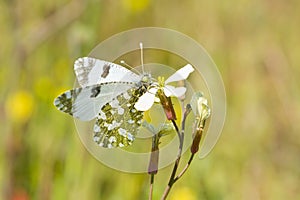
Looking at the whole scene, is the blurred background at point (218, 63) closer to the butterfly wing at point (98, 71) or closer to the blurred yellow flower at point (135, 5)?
the blurred yellow flower at point (135, 5)

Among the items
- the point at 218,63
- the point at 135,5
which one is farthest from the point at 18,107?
the point at 135,5

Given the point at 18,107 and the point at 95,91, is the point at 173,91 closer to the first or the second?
the point at 95,91

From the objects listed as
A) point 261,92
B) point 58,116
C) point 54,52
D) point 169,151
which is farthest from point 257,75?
point 169,151

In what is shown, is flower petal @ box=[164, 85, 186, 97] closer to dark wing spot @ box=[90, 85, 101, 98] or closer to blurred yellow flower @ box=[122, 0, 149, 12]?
dark wing spot @ box=[90, 85, 101, 98]

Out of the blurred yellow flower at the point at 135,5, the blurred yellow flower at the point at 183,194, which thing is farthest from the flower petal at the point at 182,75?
the blurred yellow flower at the point at 135,5

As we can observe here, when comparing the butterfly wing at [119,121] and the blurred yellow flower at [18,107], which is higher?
→ the blurred yellow flower at [18,107]

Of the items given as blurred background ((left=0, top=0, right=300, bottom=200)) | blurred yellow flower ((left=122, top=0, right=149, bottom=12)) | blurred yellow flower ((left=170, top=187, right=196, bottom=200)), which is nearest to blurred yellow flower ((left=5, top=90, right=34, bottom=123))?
blurred background ((left=0, top=0, right=300, bottom=200))

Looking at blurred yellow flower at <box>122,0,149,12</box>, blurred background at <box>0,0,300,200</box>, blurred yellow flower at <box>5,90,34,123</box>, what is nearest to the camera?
blurred background at <box>0,0,300,200</box>
